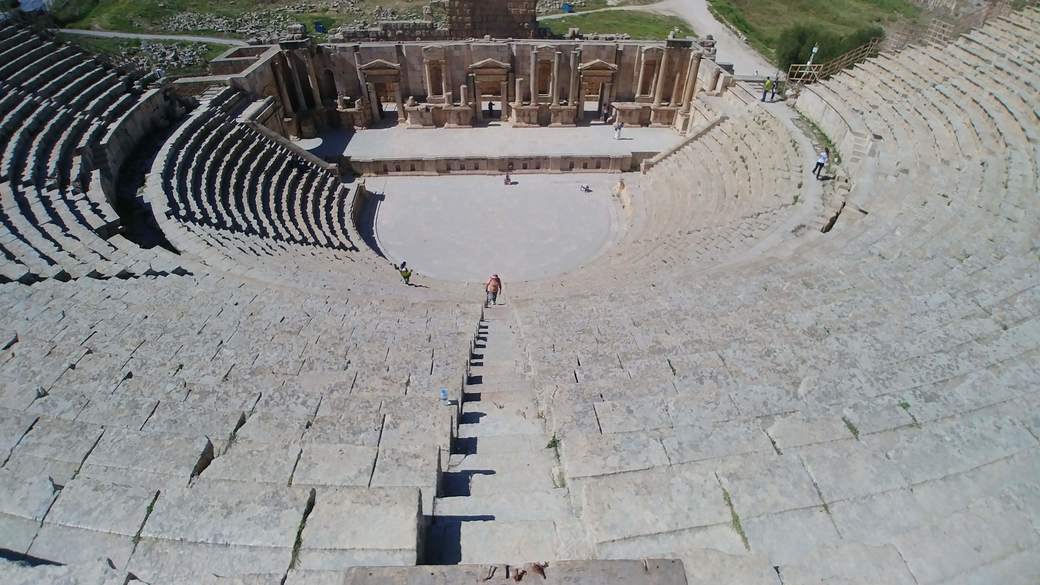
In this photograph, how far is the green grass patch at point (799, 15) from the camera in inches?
1580

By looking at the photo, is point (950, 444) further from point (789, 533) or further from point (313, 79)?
point (313, 79)

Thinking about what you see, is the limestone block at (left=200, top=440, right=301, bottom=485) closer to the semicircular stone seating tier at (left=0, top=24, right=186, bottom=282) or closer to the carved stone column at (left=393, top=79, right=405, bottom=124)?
the semicircular stone seating tier at (left=0, top=24, right=186, bottom=282)

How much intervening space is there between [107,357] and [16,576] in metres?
4.24

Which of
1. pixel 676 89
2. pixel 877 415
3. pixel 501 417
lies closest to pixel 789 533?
pixel 877 415

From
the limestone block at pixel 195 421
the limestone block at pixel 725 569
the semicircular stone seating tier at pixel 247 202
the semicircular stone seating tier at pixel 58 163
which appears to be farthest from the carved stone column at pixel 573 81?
the limestone block at pixel 725 569

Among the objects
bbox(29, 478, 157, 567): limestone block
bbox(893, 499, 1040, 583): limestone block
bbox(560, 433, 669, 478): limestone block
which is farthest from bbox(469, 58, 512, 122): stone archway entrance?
bbox(893, 499, 1040, 583): limestone block

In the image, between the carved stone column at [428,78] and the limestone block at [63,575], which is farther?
the carved stone column at [428,78]

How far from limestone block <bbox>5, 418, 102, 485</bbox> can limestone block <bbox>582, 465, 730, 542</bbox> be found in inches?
194

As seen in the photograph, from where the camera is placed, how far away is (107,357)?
7.21m

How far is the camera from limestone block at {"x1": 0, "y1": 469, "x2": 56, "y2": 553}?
→ 4.36m

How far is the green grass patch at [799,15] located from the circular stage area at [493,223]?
25.6 m

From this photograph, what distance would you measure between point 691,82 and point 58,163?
23991 millimetres

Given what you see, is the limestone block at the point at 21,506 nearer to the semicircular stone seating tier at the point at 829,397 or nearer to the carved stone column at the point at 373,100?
the semicircular stone seating tier at the point at 829,397

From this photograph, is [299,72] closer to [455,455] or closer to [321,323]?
[321,323]
